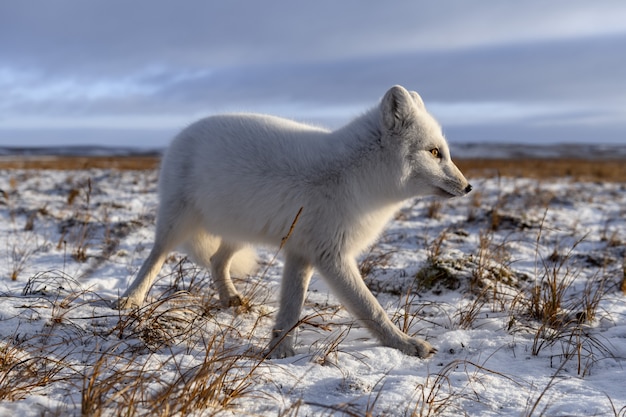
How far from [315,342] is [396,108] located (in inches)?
62.6

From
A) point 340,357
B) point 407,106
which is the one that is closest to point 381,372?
point 340,357

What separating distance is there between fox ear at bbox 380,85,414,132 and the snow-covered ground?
1.14 metres

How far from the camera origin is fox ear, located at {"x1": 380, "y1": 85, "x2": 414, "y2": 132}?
337 centimetres

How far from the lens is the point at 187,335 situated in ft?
10.2

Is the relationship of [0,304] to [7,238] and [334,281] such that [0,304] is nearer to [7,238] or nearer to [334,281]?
[334,281]

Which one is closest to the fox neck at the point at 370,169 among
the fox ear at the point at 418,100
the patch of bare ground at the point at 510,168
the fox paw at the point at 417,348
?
the fox ear at the point at 418,100

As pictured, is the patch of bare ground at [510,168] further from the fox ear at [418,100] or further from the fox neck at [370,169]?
the fox neck at [370,169]

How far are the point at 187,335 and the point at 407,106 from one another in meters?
2.01

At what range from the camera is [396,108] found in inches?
134

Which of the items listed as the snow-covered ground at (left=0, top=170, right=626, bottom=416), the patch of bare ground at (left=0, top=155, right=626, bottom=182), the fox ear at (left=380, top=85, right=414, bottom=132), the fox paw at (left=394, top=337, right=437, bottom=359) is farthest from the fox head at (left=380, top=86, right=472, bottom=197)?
the patch of bare ground at (left=0, top=155, right=626, bottom=182)

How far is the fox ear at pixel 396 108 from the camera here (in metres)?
3.37

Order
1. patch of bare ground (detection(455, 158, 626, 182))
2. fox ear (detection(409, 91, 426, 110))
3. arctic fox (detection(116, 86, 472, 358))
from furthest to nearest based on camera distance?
1. patch of bare ground (detection(455, 158, 626, 182))
2. fox ear (detection(409, 91, 426, 110))
3. arctic fox (detection(116, 86, 472, 358))

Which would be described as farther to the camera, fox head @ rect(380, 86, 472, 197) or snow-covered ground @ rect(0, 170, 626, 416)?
fox head @ rect(380, 86, 472, 197)

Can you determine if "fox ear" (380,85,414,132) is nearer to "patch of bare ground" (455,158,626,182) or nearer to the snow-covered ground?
the snow-covered ground
